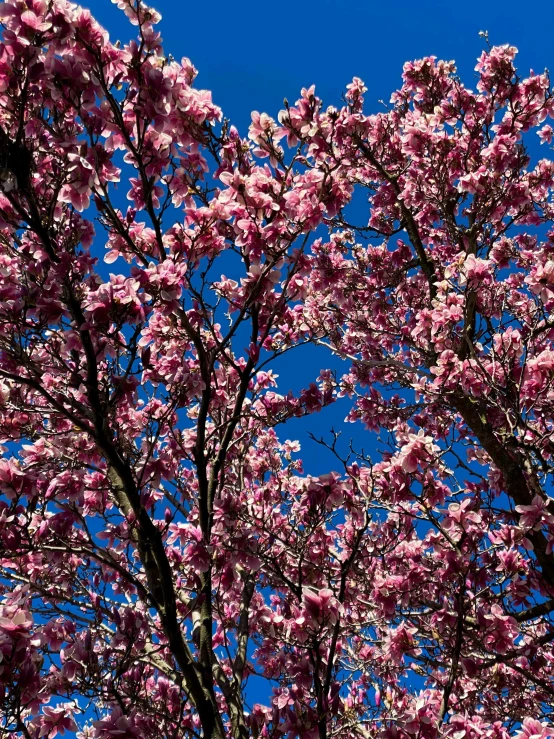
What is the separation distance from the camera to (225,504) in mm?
4066

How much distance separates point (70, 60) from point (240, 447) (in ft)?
14.9

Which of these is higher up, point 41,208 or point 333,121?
point 333,121

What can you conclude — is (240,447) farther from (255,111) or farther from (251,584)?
(255,111)

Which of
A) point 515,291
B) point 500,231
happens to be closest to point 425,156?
point 500,231

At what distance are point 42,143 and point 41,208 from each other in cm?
39

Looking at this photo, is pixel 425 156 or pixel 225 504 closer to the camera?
pixel 225 504

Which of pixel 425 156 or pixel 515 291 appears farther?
pixel 515 291

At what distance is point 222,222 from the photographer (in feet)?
13.0

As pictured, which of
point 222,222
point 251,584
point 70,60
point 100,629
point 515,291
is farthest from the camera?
point 515,291

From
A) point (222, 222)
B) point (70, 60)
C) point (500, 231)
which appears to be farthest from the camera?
point (500, 231)

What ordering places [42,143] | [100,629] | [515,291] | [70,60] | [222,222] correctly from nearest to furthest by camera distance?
[70,60] < [42,143] < [222,222] < [100,629] < [515,291]

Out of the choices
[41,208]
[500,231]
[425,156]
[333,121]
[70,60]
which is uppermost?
[425,156]

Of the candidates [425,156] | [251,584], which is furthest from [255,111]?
[251,584]

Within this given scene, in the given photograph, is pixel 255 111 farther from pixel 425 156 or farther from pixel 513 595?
pixel 513 595
